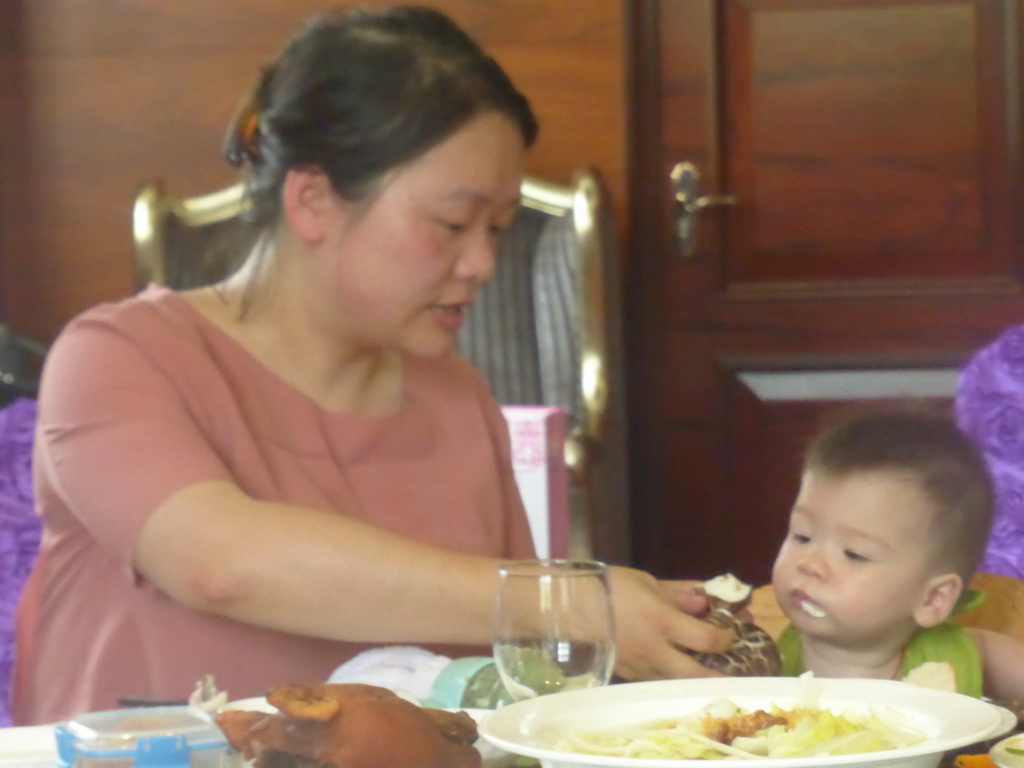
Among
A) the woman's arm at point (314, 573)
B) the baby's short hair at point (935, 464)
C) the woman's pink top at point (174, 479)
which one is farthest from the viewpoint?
the baby's short hair at point (935, 464)

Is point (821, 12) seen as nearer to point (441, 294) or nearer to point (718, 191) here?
point (718, 191)

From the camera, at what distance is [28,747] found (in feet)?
2.84

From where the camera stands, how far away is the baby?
52.5 inches

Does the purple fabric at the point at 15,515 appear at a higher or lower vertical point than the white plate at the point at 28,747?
lower

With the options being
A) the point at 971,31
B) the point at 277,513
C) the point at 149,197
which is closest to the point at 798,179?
the point at 971,31

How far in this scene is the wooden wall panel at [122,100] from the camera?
3.13 meters

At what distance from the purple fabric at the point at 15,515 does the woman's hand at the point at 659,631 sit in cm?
119

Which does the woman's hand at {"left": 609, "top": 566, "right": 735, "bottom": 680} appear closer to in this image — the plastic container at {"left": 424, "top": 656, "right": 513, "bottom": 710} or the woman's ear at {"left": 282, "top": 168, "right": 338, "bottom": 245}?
the plastic container at {"left": 424, "top": 656, "right": 513, "bottom": 710}

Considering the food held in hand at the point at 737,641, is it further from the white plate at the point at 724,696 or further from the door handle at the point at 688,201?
the door handle at the point at 688,201

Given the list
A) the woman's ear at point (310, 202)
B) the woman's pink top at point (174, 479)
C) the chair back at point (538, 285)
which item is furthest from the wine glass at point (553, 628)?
the chair back at point (538, 285)

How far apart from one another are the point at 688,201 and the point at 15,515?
5.42ft

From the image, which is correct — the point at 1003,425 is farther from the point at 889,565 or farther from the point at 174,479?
the point at 174,479

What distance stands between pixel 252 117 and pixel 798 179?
6.20 ft

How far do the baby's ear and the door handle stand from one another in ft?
6.14
